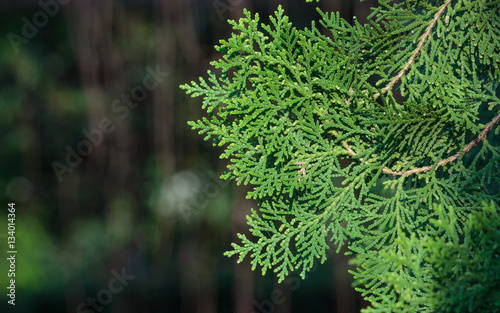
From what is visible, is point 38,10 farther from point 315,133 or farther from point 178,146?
point 315,133

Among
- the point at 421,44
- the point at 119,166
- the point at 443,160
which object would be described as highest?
the point at 119,166

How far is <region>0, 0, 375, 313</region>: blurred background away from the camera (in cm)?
376

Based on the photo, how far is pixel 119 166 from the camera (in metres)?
3.75

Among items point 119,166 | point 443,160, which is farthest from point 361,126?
point 119,166

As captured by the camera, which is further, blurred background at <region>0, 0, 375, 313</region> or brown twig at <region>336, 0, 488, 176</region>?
blurred background at <region>0, 0, 375, 313</region>

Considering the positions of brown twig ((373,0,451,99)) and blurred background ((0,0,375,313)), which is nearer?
brown twig ((373,0,451,99))

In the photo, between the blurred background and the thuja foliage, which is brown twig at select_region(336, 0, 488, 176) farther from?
the blurred background

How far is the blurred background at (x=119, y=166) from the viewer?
3.76 metres

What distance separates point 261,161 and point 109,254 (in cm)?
326

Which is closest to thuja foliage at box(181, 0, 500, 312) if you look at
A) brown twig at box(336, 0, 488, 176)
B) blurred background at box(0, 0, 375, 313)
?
brown twig at box(336, 0, 488, 176)

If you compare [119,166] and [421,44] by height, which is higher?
[119,166]

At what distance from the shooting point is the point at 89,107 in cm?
395

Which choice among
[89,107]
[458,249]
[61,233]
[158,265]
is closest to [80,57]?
[89,107]

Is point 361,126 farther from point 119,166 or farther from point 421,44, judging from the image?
point 119,166
